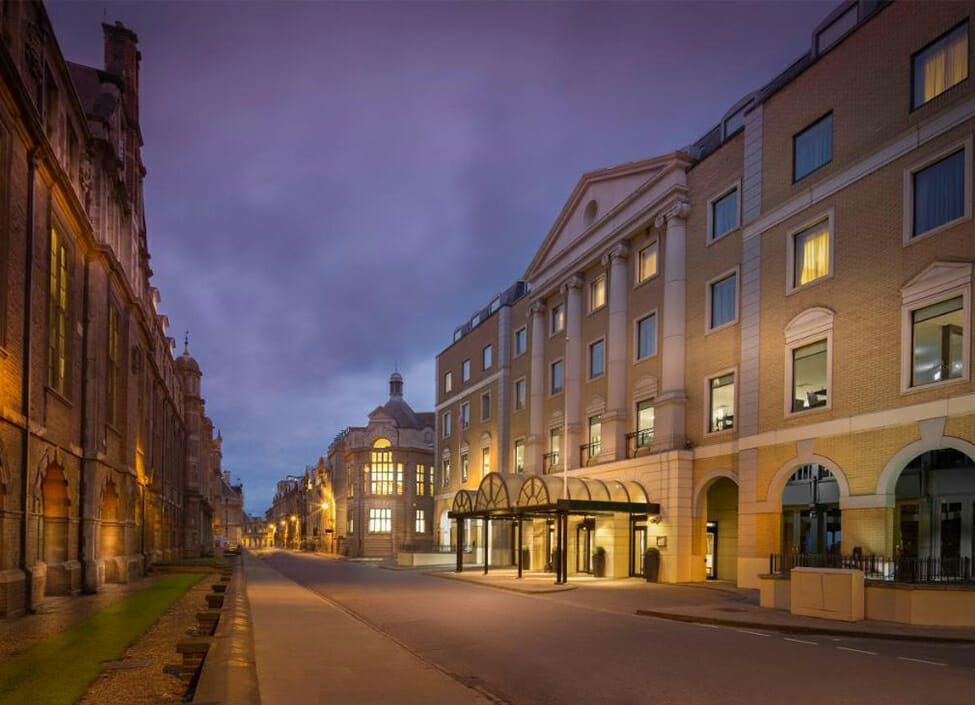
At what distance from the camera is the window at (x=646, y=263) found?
37438 mm

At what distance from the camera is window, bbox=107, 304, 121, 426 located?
31938mm

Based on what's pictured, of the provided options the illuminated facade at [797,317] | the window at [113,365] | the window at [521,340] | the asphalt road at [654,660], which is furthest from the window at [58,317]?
the window at [521,340]

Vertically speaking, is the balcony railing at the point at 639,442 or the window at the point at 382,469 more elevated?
the balcony railing at the point at 639,442

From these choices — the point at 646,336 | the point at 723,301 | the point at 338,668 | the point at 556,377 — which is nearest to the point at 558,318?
the point at 556,377

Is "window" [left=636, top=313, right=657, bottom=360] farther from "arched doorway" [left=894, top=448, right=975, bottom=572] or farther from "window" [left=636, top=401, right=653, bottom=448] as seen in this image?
"arched doorway" [left=894, top=448, right=975, bottom=572]

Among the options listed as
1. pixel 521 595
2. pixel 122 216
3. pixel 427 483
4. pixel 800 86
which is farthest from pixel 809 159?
pixel 427 483

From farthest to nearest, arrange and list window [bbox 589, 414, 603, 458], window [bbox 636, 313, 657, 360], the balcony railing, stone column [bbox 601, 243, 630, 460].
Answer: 1. window [bbox 589, 414, 603, 458]
2. stone column [bbox 601, 243, 630, 460]
3. window [bbox 636, 313, 657, 360]
4. the balcony railing

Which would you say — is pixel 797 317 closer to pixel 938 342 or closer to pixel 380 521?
pixel 938 342

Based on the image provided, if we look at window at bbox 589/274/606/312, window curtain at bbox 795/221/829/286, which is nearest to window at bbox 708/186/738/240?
window curtain at bbox 795/221/829/286

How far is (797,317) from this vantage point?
27734mm

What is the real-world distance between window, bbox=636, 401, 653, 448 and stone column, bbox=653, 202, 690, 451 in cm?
143

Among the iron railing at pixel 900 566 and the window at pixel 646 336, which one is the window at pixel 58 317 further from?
the window at pixel 646 336

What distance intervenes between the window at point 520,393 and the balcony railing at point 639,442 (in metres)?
14.1

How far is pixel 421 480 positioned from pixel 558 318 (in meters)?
47.0
